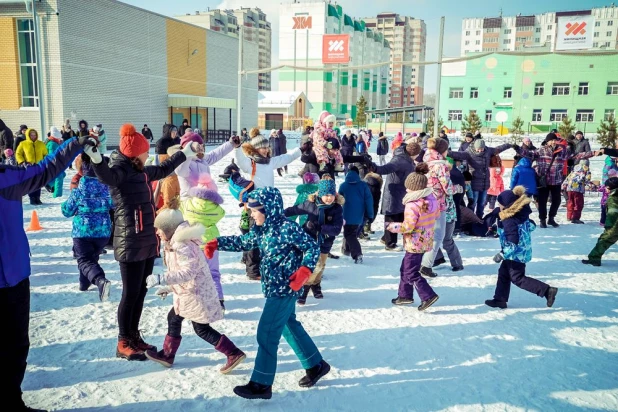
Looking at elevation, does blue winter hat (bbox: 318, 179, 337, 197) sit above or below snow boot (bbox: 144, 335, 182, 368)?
above

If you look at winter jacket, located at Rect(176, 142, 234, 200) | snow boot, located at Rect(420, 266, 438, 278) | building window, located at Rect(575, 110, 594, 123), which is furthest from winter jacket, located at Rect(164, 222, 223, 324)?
building window, located at Rect(575, 110, 594, 123)

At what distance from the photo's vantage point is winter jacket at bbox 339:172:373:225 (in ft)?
21.1

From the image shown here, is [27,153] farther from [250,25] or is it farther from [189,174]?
[250,25]

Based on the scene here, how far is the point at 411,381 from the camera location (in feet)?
11.8

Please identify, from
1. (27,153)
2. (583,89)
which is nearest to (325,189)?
(27,153)

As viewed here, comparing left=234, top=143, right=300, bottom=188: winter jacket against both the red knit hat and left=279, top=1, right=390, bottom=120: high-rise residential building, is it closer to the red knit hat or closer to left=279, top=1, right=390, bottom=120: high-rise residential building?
the red knit hat

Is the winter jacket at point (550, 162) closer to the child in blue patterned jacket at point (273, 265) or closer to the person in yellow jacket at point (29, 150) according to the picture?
the child in blue patterned jacket at point (273, 265)

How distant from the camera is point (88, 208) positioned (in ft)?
16.3

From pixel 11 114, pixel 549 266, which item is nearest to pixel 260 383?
pixel 549 266

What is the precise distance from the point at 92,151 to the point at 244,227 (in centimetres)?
243

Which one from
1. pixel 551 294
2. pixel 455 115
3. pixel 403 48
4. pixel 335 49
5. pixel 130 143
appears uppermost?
pixel 403 48

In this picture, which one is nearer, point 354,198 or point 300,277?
point 300,277

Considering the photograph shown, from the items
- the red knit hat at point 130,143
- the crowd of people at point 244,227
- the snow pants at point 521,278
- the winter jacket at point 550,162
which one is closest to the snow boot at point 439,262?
the crowd of people at point 244,227

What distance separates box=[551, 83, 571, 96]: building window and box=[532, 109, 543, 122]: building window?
2561 millimetres
